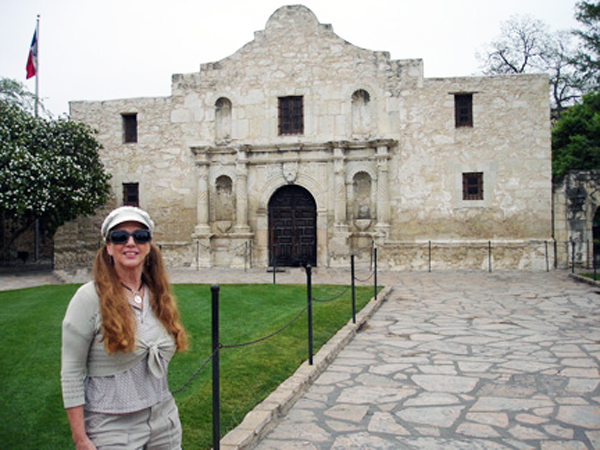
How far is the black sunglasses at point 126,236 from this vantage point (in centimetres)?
266

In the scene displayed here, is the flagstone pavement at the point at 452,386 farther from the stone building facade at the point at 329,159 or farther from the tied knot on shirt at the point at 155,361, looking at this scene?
the stone building facade at the point at 329,159

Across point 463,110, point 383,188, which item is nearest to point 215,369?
point 383,188

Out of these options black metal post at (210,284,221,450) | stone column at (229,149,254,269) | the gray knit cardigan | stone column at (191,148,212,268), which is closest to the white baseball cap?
the gray knit cardigan

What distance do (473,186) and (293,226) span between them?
6345 mm

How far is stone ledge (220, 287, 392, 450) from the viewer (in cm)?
404

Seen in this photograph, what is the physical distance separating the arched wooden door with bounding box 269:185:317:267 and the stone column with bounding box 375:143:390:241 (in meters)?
2.33

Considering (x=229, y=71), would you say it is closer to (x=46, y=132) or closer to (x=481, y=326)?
(x=46, y=132)

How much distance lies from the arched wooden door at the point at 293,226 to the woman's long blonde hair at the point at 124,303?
53.1 ft

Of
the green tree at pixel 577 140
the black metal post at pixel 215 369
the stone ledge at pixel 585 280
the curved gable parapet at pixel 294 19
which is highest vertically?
the curved gable parapet at pixel 294 19

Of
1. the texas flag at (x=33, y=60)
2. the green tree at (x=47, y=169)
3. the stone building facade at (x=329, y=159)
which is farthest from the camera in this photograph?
the texas flag at (x=33, y=60)

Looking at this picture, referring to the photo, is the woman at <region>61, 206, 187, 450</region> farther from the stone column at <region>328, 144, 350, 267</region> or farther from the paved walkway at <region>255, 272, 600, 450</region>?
→ the stone column at <region>328, 144, 350, 267</region>

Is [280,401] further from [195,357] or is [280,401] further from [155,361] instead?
[155,361]

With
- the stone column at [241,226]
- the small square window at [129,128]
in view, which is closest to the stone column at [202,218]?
the stone column at [241,226]

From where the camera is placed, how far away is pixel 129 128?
20969mm
